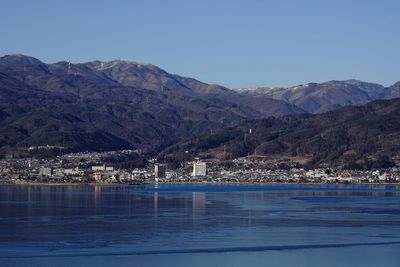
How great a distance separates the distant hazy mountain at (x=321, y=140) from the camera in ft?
481

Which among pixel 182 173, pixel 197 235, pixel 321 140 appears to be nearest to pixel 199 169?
pixel 182 173

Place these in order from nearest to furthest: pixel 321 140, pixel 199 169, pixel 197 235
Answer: pixel 197 235 → pixel 199 169 → pixel 321 140

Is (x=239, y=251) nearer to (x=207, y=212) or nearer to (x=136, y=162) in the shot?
(x=207, y=212)

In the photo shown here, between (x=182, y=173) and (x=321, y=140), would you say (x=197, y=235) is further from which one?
(x=321, y=140)

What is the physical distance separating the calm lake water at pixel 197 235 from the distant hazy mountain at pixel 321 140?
85.2m

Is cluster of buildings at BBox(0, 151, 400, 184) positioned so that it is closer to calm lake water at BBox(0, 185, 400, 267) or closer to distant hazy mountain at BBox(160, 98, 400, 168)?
distant hazy mountain at BBox(160, 98, 400, 168)

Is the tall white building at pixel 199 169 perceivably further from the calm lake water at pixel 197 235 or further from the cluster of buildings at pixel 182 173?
the calm lake water at pixel 197 235

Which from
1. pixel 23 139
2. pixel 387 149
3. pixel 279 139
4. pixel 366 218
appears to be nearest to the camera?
pixel 366 218

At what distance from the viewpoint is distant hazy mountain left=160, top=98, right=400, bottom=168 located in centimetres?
14675

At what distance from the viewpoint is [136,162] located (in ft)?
512

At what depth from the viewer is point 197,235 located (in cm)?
4116

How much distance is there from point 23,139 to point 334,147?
6029cm

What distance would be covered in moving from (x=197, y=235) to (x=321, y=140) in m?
117

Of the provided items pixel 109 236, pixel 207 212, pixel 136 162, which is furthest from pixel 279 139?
pixel 109 236
